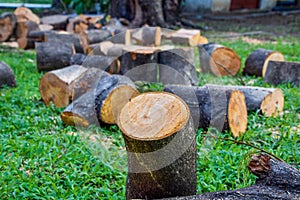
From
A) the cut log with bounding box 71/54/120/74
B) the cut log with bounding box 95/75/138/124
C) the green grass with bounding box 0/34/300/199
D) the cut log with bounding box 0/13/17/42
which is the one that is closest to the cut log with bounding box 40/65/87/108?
the green grass with bounding box 0/34/300/199

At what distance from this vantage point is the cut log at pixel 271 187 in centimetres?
185

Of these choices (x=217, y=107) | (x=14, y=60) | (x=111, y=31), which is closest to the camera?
(x=217, y=107)

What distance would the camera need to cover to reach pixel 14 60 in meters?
6.47

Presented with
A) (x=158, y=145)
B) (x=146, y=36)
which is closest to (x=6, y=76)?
(x=146, y=36)

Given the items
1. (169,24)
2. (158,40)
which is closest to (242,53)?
(158,40)

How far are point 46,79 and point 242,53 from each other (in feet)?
13.3

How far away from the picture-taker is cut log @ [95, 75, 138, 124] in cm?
355

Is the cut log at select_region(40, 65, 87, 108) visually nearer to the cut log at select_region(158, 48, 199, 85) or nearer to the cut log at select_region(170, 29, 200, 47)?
the cut log at select_region(158, 48, 199, 85)

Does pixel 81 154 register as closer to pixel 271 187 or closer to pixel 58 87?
pixel 58 87

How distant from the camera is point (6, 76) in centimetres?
489

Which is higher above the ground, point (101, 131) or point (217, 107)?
point (217, 107)

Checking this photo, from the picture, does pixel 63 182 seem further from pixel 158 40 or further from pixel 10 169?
pixel 158 40

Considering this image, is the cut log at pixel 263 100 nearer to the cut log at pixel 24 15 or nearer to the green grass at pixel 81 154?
the green grass at pixel 81 154

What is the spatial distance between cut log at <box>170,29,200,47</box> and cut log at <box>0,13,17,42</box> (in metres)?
3.17
